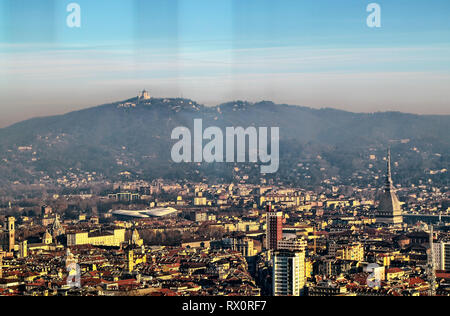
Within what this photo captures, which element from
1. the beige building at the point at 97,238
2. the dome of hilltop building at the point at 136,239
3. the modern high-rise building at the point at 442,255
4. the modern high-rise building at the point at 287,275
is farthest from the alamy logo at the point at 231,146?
the modern high-rise building at the point at 287,275

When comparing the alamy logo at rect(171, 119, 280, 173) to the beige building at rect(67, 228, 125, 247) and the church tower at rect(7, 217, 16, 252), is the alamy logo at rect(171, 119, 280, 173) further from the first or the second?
the church tower at rect(7, 217, 16, 252)

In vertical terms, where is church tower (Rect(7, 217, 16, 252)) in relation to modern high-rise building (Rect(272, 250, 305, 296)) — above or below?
below

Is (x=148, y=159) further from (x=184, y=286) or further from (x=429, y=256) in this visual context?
(x=184, y=286)

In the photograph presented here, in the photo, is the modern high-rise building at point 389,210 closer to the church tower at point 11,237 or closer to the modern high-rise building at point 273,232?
the modern high-rise building at point 273,232

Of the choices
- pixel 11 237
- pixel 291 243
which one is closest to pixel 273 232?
pixel 291 243

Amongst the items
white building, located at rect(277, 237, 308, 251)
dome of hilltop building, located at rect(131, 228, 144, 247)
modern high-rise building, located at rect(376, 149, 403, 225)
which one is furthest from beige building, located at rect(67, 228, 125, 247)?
modern high-rise building, located at rect(376, 149, 403, 225)
